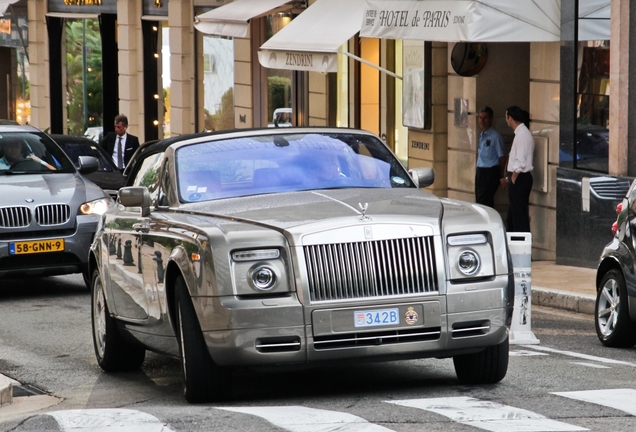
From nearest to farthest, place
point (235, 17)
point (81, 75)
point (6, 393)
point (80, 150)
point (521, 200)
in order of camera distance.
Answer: point (6, 393)
point (521, 200)
point (80, 150)
point (235, 17)
point (81, 75)

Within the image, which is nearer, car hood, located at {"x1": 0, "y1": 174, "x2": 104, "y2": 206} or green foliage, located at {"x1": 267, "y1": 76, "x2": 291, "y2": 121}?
car hood, located at {"x1": 0, "y1": 174, "x2": 104, "y2": 206}

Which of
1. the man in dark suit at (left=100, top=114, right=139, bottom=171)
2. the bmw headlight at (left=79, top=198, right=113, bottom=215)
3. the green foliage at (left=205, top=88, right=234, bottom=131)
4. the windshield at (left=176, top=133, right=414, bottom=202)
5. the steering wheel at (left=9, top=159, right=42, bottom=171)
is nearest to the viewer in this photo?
the windshield at (left=176, top=133, right=414, bottom=202)

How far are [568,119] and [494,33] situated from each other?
4.57 feet

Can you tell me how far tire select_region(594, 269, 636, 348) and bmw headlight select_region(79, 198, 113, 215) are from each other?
573 cm

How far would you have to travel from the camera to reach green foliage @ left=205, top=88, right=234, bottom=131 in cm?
3072

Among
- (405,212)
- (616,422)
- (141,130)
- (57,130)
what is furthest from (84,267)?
(57,130)

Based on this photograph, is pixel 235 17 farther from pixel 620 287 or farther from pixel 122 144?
pixel 620 287

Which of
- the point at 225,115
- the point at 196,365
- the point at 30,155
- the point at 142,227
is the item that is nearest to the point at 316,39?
the point at 30,155

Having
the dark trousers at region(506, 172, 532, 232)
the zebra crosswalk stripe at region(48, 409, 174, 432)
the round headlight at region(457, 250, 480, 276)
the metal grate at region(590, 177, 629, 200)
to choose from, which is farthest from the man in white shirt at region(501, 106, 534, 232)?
the zebra crosswalk stripe at region(48, 409, 174, 432)

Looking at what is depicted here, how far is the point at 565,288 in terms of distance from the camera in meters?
15.0

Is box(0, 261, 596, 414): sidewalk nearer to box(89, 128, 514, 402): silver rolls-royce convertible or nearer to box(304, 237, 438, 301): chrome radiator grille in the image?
box(89, 128, 514, 402): silver rolls-royce convertible

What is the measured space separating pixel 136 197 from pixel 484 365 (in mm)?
2512

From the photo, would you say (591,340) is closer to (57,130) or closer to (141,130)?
(141,130)

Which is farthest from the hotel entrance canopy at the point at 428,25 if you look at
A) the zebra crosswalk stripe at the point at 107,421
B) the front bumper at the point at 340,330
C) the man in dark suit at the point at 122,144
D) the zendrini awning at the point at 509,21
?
the zebra crosswalk stripe at the point at 107,421
